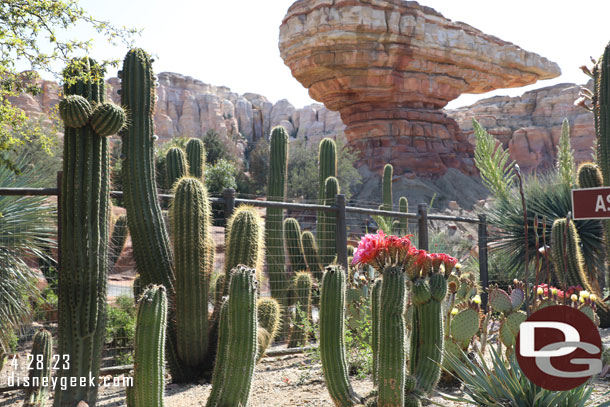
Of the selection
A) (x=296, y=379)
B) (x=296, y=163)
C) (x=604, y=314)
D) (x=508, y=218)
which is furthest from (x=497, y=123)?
(x=296, y=379)

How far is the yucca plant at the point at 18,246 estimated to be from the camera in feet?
15.1

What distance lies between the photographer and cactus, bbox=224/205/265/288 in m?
5.05

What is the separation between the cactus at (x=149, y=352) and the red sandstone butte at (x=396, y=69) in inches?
1113

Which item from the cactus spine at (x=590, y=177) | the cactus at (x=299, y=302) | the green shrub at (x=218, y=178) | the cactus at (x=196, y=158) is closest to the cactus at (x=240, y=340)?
the cactus at (x=299, y=302)

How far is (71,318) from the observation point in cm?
401

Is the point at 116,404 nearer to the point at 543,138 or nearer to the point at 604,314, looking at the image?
the point at 604,314

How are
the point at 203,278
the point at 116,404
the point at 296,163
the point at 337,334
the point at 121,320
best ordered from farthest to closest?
the point at 296,163 < the point at 121,320 < the point at 203,278 < the point at 116,404 < the point at 337,334

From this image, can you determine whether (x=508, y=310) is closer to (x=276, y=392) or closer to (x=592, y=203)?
(x=276, y=392)

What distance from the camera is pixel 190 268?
4.83 metres

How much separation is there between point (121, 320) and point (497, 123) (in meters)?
43.6

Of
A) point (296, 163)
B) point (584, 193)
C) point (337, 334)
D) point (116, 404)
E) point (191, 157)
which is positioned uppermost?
point (296, 163)

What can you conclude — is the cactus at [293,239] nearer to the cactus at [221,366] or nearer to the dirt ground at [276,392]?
the dirt ground at [276,392]

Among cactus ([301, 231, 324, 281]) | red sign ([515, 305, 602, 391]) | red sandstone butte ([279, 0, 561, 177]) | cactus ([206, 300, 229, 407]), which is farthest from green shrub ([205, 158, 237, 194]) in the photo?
red sign ([515, 305, 602, 391])

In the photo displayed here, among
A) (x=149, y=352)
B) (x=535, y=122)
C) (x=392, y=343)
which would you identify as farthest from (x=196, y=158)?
(x=535, y=122)
